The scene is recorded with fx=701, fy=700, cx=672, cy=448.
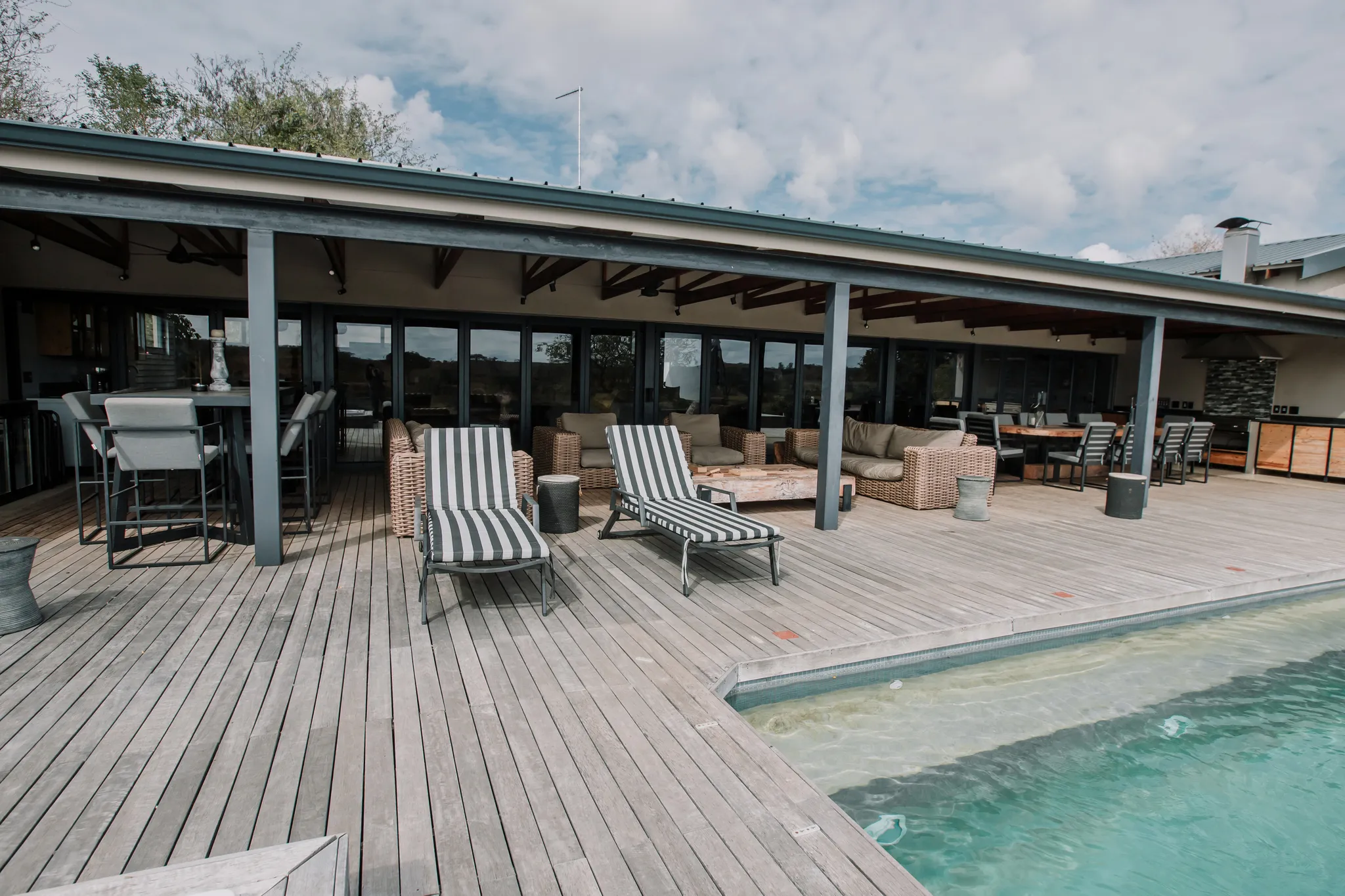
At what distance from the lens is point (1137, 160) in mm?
31109

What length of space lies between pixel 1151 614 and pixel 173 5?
918 inches

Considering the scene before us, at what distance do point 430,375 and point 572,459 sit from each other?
2.41m

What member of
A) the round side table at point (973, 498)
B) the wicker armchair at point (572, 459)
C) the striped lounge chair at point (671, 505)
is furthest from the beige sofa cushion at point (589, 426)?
the round side table at point (973, 498)

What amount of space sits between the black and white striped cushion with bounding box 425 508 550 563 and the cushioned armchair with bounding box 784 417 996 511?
396 cm

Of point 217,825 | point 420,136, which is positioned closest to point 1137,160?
point 420,136

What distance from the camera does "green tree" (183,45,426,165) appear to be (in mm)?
18891

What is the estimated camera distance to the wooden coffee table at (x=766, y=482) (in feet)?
21.3

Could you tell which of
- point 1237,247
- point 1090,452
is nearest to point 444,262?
point 1090,452

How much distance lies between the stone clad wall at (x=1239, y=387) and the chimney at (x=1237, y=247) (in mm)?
1595

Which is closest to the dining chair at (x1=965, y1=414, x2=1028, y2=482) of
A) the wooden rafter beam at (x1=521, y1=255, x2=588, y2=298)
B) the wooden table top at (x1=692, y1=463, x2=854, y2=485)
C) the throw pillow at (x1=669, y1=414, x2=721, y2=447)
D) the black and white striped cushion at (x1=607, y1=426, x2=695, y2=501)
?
the wooden table top at (x1=692, y1=463, x2=854, y2=485)

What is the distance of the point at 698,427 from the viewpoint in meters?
8.62

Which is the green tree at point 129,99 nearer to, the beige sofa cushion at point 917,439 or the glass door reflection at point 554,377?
the glass door reflection at point 554,377

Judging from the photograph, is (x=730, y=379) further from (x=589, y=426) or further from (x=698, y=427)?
(x=589, y=426)

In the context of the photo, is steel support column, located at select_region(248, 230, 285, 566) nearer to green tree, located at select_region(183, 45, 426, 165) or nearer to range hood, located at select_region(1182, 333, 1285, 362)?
range hood, located at select_region(1182, 333, 1285, 362)
